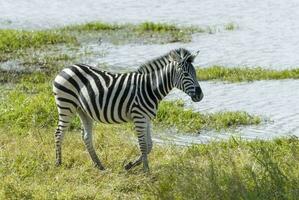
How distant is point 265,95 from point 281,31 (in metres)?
7.27

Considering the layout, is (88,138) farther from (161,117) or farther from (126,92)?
(161,117)

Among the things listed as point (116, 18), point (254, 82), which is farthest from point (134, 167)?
point (116, 18)

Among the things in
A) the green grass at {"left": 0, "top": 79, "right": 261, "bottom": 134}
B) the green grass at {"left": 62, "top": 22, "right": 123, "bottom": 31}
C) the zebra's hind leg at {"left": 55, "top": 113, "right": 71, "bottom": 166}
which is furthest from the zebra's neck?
the green grass at {"left": 62, "top": 22, "right": 123, "bottom": 31}

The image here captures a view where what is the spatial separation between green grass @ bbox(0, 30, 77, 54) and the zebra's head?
10.2 m

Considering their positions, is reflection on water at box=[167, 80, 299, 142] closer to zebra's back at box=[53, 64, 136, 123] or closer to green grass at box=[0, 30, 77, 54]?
zebra's back at box=[53, 64, 136, 123]

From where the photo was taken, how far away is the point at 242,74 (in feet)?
50.4

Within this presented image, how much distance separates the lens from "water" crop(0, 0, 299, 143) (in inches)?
514

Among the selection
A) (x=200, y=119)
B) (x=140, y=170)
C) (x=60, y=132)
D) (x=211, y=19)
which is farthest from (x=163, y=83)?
(x=211, y=19)

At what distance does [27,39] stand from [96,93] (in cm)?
1060

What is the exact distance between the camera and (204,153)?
9.91 m

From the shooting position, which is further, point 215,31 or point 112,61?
point 215,31

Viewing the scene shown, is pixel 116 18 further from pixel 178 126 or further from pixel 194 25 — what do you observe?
pixel 178 126

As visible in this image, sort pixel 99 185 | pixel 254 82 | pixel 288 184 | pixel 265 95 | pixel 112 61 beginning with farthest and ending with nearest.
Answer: pixel 112 61 < pixel 254 82 < pixel 265 95 < pixel 99 185 < pixel 288 184

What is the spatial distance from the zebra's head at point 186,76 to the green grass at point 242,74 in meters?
5.73
